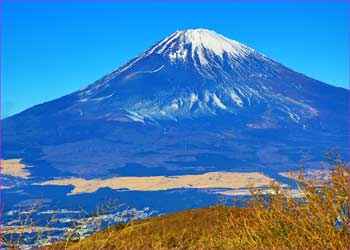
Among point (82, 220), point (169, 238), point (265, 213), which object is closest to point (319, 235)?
point (265, 213)

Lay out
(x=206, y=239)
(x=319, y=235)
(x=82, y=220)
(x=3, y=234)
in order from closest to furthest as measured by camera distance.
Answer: (x=3, y=234), (x=82, y=220), (x=319, y=235), (x=206, y=239)

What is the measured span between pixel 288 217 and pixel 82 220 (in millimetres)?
3608

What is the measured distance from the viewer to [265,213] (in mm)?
12742

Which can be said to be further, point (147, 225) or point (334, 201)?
point (147, 225)

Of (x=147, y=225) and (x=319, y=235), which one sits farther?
(x=147, y=225)

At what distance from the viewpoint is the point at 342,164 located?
40.9 ft

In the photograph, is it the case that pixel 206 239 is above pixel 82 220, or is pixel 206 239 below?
below

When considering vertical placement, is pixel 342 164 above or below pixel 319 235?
above

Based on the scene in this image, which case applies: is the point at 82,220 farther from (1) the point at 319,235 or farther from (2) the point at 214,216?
(2) the point at 214,216

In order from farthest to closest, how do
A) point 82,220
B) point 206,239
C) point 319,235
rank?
point 206,239, point 319,235, point 82,220

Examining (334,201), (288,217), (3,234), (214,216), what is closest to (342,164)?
(334,201)

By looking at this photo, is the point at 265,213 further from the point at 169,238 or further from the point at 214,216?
the point at 214,216

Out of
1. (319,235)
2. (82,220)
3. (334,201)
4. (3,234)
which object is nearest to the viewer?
(3,234)

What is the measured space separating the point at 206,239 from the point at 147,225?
410 cm
